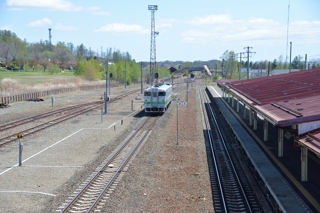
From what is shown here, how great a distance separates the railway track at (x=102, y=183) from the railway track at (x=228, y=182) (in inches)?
137

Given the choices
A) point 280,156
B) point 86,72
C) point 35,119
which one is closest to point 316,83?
point 280,156

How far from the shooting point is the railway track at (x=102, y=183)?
527 inches

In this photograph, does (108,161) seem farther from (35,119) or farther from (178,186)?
(35,119)

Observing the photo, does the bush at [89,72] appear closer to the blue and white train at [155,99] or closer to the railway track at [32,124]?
the railway track at [32,124]

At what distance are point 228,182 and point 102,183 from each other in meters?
4.42

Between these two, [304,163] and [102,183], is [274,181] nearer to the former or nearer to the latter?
[304,163]

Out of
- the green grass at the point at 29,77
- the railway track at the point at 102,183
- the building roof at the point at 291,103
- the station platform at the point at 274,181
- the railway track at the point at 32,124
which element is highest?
the building roof at the point at 291,103

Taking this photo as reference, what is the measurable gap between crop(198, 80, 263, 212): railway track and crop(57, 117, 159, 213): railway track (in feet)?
11.4

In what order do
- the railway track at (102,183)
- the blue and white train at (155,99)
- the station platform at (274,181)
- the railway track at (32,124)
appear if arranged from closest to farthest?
the station platform at (274,181), the railway track at (102,183), the railway track at (32,124), the blue and white train at (155,99)

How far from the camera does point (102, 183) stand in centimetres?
1605

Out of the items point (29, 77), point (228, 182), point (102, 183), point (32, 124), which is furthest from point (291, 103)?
point (29, 77)

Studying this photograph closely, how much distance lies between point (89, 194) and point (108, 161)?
16.1 feet

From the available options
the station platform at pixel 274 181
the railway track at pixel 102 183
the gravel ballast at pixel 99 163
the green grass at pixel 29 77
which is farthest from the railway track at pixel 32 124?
the green grass at pixel 29 77

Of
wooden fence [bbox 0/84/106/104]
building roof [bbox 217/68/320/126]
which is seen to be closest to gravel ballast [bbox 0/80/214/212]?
building roof [bbox 217/68/320/126]
